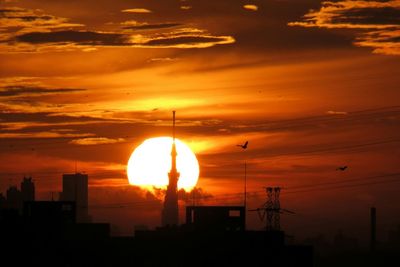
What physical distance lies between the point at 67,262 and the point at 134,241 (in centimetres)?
1395

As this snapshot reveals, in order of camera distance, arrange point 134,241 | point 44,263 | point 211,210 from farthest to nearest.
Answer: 1. point 211,210
2. point 134,241
3. point 44,263

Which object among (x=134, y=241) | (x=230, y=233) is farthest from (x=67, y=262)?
(x=230, y=233)

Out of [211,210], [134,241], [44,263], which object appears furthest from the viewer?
[211,210]

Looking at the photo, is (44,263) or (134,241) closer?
(44,263)

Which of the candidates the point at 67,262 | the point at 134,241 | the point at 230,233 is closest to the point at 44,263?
the point at 67,262

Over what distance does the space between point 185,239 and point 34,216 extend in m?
27.1

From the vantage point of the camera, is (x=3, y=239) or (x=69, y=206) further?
(x=69, y=206)

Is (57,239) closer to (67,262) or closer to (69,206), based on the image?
(67,262)

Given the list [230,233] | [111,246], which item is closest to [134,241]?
[111,246]

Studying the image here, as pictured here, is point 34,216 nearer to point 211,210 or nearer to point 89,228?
point 89,228

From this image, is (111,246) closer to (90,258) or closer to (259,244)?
(90,258)

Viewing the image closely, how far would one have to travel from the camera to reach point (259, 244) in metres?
166

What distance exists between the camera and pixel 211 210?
18088cm

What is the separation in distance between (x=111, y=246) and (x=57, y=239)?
865cm
